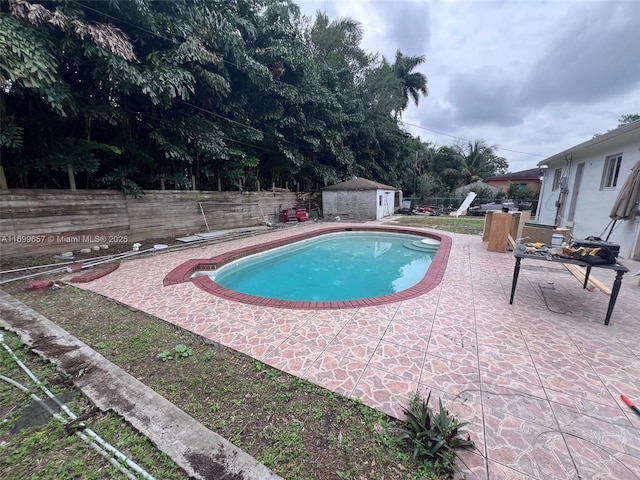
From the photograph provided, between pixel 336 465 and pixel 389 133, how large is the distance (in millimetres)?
20211

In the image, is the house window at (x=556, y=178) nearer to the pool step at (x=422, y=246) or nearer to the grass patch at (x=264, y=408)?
the pool step at (x=422, y=246)

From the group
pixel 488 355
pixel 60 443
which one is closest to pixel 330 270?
pixel 488 355

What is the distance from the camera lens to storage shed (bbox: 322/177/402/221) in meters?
13.7

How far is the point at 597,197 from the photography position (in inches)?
285

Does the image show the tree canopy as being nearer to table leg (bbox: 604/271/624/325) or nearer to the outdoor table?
the outdoor table

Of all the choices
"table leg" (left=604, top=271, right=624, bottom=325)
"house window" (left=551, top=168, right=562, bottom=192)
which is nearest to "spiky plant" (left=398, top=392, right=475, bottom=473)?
"table leg" (left=604, top=271, right=624, bottom=325)

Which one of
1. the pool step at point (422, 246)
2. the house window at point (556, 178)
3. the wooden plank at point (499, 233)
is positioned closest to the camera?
the wooden plank at point (499, 233)

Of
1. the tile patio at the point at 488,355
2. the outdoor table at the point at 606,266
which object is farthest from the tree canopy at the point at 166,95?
the outdoor table at the point at 606,266

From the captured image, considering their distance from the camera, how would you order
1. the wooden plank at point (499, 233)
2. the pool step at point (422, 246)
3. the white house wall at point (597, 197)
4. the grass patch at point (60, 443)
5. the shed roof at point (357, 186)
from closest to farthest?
the grass patch at point (60, 443), the white house wall at point (597, 197), the wooden plank at point (499, 233), the pool step at point (422, 246), the shed roof at point (357, 186)

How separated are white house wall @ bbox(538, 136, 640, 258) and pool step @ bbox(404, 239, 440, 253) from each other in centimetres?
403

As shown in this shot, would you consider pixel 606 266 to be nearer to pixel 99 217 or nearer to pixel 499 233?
pixel 499 233

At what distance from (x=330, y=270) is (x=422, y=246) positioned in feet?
11.7

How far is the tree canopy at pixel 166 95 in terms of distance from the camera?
4.59 meters

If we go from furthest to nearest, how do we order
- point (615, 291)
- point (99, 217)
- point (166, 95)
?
point (99, 217)
point (166, 95)
point (615, 291)
